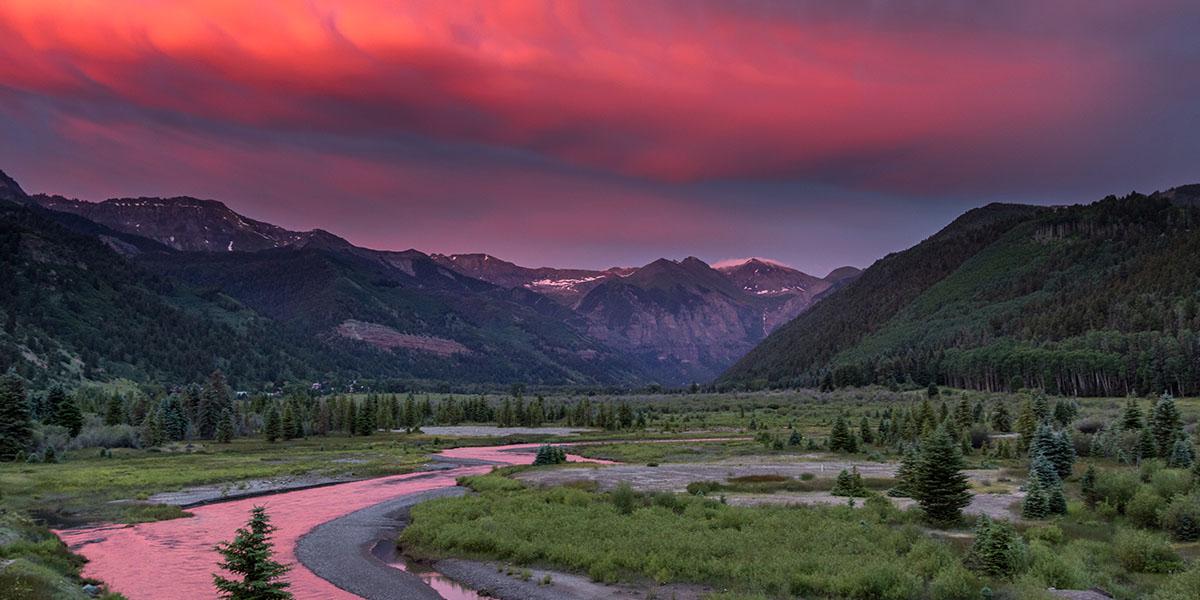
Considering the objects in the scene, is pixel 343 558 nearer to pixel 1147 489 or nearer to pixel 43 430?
pixel 1147 489

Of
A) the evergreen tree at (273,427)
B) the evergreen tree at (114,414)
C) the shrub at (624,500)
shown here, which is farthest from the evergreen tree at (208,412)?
the shrub at (624,500)

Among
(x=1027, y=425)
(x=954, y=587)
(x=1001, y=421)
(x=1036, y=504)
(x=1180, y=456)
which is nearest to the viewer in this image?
(x=954, y=587)

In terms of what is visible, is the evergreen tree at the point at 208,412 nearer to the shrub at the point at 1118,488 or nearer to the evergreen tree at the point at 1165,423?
the shrub at the point at 1118,488

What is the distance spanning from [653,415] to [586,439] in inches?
2337

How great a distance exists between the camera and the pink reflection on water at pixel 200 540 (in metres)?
31.2

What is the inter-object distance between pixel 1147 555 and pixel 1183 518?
23.4 feet

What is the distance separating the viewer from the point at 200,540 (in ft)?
137

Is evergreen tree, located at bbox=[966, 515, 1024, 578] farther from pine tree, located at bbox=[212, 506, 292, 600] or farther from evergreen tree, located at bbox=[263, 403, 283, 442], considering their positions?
evergreen tree, located at bbox=[263, 403, 283, 442]

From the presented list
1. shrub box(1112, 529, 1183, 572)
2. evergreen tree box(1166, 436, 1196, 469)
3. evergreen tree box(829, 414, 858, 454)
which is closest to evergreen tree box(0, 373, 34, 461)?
evergreen tree box(829, 414, 858, 454)

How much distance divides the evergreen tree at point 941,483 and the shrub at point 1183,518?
8.59 m

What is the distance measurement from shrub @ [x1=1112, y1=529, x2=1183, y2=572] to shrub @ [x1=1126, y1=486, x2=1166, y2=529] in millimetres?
8174

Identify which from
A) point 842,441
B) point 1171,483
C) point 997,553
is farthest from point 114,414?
point 1171,483

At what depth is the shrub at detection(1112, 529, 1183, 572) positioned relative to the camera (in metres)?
27.7

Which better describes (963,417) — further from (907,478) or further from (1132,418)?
(907,478)
